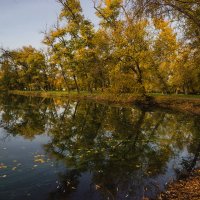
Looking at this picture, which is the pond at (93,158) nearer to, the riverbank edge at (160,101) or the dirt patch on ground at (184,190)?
the dirt patch on ground at (184,190)

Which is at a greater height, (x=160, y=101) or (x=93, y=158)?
(x=160, y=101)

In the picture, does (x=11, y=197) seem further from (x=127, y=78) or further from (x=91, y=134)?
(x=127, y=78)

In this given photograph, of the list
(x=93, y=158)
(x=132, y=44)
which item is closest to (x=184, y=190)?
(x=93, y=158)

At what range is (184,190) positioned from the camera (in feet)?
30.5

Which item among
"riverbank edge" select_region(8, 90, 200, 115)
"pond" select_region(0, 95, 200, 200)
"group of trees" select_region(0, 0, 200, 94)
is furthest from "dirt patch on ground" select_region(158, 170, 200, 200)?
"riverbank edge" select_region(8, 90, 200, 115)

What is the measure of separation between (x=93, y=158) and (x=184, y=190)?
540cm

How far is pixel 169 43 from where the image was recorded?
3747 centimetres

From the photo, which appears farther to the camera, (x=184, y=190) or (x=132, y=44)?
(x=132, y=44)

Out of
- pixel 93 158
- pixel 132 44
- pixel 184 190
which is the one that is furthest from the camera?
pixel 132 44

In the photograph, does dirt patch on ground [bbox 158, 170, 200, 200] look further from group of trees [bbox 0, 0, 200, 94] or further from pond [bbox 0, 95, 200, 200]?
group of trees [bbox 0, 0, 200, 94]

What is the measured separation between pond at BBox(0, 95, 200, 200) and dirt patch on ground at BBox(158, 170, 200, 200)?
1.50ft

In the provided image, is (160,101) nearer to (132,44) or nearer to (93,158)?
(132,44)

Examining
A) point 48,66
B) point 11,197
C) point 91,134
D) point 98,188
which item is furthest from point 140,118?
point 48,66

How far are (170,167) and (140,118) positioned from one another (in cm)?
1453
